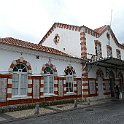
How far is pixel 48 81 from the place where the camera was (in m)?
15.8

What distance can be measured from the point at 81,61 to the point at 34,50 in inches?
241

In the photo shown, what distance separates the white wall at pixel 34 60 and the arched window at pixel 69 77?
469 mm

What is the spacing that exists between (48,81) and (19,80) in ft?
9.45

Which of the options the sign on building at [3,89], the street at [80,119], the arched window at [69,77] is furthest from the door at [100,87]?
the sign on building at [3,89]

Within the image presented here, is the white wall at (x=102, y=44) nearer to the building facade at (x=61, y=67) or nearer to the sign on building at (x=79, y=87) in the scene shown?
the building facade at (x=61, y=67)

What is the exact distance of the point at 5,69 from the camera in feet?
42.0

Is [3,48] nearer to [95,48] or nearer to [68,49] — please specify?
[68,49]

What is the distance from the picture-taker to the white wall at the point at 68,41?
20203 mm

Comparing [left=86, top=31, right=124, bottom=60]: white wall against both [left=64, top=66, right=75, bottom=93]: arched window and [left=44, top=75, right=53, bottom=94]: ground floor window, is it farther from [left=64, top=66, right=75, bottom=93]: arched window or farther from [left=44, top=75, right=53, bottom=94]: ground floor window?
[left=44, top=75, right=53, bottom=94]: ground floor window

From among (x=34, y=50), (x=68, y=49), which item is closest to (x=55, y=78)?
(x=34, y=50)

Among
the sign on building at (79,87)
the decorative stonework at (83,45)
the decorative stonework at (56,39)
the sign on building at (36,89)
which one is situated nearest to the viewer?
the sign on building at (36,89)

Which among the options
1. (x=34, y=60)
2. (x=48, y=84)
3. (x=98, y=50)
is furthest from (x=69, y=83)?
(x=98, y=50)

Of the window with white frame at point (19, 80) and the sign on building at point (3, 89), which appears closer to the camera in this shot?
the sign on building at point (3, 89)

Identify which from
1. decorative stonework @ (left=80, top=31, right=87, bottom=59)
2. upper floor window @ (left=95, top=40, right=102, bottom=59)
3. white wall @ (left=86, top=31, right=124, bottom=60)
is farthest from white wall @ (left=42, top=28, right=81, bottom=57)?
upper floor window @ (left=95, top=40, right=102, bottom=59)
